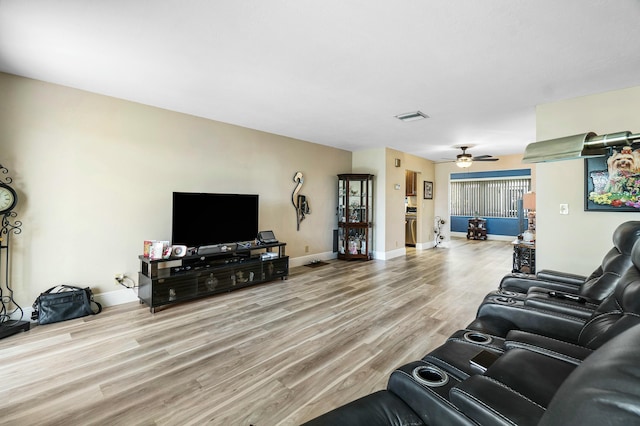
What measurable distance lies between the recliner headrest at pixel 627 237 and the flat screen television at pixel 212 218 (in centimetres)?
403

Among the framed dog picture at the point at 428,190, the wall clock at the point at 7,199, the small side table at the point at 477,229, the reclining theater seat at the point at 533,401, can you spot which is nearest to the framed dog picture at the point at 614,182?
the reclining theater seat at the point at 533,401

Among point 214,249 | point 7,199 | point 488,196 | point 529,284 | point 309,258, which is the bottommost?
point 309,258

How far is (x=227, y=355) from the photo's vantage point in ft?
7.80

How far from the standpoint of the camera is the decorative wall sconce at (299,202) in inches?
219

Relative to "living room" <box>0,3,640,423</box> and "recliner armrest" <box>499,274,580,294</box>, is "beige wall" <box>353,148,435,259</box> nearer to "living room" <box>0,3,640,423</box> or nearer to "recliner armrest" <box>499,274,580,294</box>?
"living room" <box>0,3,640,423</box>

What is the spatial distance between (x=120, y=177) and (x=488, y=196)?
10.9m

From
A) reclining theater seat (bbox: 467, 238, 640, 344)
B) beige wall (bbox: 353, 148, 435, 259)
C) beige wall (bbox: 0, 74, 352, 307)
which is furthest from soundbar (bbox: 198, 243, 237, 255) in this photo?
beige wall (bbox: 353, 148, 435, 259)

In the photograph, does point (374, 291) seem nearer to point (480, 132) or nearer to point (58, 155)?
point (480, 132)

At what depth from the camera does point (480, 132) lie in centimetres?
506

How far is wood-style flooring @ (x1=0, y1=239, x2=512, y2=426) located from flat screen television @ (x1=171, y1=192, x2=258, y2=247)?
0.81 meters

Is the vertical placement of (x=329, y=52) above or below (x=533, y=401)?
above

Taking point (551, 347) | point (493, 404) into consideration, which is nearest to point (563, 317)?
point (551, 347)

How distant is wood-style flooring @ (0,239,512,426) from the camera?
178 centimetres

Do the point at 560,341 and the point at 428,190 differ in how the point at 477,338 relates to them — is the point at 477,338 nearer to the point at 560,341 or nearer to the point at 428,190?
the point at 560,341
